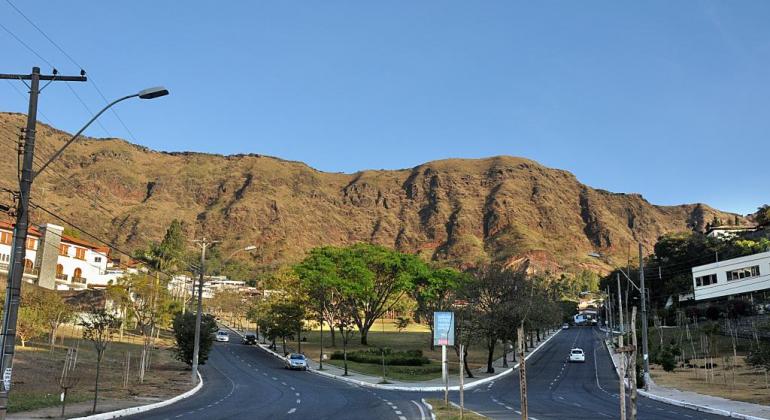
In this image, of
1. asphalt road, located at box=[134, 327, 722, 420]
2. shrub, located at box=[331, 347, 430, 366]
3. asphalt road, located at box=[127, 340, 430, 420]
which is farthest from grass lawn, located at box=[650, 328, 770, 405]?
shrub, located at box=[331, 347, 430, 366]

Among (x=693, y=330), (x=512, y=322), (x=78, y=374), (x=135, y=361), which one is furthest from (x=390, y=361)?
(x=693, y=330)

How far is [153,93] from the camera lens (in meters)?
15.3

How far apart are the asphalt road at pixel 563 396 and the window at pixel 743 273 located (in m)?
29.8

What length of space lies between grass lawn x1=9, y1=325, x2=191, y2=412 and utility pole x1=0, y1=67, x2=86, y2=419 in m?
10.1

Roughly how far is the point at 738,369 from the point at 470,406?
37.8 metres

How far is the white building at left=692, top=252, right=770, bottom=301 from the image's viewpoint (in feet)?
280

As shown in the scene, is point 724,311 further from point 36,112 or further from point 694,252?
point 36,112

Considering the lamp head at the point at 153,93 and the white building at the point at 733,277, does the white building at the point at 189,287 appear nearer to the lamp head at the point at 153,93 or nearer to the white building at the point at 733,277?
the white building at the point at 733,277

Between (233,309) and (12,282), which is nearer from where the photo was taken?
(12,282)

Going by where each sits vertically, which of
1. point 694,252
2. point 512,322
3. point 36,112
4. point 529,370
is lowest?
point 529,370

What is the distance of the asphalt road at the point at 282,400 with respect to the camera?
24.7 meters

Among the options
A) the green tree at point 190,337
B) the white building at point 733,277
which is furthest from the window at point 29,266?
the white building at point 733,277

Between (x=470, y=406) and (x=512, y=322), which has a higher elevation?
(x=512, y=322)

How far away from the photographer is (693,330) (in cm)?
8525
